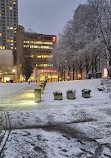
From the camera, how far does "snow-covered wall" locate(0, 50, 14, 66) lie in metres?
72.7

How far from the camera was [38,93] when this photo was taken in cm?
1131

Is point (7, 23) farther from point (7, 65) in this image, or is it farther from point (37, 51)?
point (7, 65)

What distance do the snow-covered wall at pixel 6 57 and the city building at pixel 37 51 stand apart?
424cm

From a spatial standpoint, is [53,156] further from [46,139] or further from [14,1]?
[14,1]

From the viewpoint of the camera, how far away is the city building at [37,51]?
70125 mm

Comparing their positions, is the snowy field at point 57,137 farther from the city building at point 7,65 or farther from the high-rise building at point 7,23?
the high-rise building at point 7,23

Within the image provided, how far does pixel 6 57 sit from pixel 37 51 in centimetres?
1956

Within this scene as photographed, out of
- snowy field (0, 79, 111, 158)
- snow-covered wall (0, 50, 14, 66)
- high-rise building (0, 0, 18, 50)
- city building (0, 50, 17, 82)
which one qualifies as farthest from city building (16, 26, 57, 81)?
snowy field (0, 79, 111, 158)

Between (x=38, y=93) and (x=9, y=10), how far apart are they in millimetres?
139897

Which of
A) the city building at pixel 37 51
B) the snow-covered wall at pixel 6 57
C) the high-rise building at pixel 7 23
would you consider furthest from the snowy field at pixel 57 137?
the high-rise building at pixel 7 23

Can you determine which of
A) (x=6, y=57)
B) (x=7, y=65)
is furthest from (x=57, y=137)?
(x=6, y=57)

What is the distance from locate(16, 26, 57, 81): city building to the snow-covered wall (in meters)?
4.24

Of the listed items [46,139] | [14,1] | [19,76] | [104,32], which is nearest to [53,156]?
[46,139]

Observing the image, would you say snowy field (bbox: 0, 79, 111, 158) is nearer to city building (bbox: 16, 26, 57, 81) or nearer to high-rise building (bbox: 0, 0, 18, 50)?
city building (bbox: 16, 26, 57, 81)
